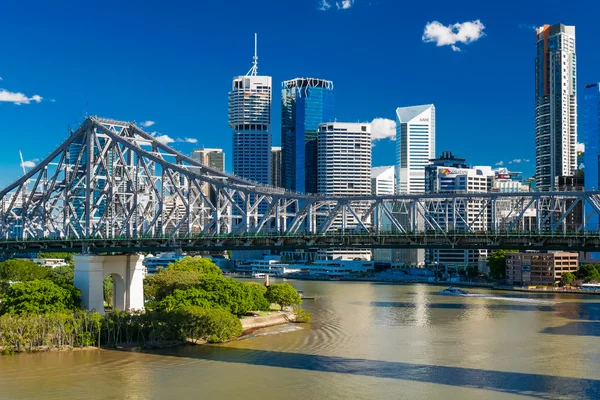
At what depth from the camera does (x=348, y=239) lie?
4891 centimetres

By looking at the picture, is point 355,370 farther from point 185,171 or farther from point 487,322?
point 185,171

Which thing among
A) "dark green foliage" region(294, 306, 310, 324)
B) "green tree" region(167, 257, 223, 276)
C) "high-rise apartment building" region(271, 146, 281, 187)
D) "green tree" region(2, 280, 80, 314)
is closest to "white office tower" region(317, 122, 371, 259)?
"high-rise apartment building" region(271, 146, 281, 187)

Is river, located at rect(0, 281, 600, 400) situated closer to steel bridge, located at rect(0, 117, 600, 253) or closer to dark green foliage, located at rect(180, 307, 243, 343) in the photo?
dark green foliage, located at rect(180, 307, 243, 343)

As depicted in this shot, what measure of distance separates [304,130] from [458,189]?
4935 centimetres

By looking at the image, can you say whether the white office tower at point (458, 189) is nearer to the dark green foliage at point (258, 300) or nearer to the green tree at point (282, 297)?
the green tree at point (282, 297)

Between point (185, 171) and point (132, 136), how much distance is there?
6.40m

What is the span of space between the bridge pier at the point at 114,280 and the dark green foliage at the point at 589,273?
55.1 m

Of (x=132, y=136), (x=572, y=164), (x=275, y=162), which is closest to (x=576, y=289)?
(x=132, y=136)

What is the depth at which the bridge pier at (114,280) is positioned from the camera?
4584cm

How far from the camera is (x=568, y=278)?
87.6 meters

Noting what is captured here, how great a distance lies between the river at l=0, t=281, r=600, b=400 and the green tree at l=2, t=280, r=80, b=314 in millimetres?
4641

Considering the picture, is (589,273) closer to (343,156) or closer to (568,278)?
(568,278)

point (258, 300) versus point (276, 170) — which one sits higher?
point (276, 170)

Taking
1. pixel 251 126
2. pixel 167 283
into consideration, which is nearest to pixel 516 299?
pixel 167 283
